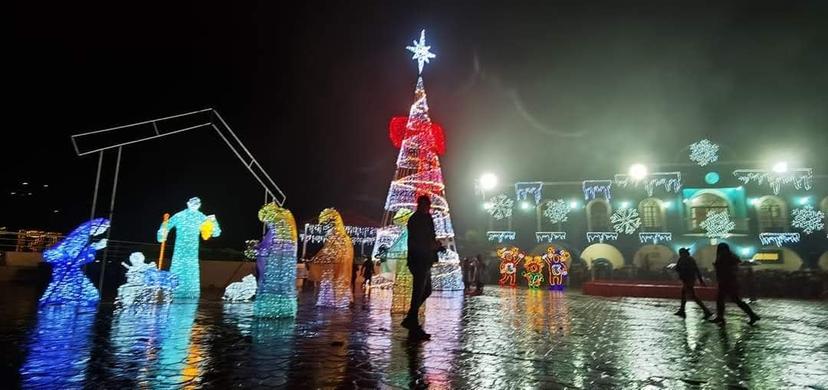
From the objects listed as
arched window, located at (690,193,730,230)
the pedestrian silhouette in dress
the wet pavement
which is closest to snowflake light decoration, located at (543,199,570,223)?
arched window, located at (690,193,730,230)

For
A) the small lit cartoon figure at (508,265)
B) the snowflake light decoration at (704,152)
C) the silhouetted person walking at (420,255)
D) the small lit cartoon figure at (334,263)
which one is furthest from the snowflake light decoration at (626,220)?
the silhouetted person walking at (420,255)

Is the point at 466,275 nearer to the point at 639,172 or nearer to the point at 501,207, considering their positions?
the point at 501,207

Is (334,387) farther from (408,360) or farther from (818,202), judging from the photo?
(818,202)

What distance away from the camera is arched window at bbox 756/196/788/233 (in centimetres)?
3394

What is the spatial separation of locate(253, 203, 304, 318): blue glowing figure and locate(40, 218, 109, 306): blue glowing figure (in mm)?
3634

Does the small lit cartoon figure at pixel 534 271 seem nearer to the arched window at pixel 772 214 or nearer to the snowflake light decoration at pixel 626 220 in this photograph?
the snowflake light decoration at pixel 626 220

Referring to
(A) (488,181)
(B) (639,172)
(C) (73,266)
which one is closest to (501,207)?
(A) (488,181)

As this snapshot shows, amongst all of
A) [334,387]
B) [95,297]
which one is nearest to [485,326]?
[334,387]

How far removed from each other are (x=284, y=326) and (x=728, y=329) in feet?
21.6

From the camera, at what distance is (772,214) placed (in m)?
34.4

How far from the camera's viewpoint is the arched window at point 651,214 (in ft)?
118

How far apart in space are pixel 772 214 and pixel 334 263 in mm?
35889

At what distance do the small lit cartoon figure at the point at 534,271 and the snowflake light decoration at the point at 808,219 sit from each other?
19.5 metres

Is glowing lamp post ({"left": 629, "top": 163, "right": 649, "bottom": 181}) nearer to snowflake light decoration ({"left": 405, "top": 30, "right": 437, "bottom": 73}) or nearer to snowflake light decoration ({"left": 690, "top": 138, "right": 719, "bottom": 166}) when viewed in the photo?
snowflake light decoration ({"left": 690, "top": 138, "right": 719, "bottom": 166})
